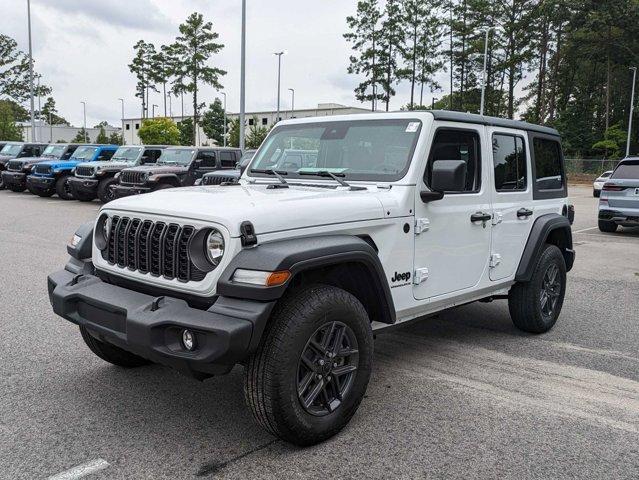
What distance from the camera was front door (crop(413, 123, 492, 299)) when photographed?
4047 millimetres

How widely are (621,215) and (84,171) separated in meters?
14.7

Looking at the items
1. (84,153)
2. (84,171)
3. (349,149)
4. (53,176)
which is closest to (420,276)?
(349,149)

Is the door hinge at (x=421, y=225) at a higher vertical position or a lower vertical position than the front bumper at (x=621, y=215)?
higher

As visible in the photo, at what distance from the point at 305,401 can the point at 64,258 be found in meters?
6.84

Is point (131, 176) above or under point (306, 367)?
above

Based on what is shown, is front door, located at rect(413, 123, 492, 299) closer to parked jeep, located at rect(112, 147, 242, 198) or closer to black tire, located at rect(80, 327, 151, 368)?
black tire, located at rect(80, 327, 151, 368)

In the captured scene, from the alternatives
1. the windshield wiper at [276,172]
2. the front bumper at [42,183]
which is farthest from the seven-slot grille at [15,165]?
the windshield wiper at [276,172]

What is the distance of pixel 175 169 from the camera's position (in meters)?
15.8

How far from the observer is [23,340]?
5.07 m

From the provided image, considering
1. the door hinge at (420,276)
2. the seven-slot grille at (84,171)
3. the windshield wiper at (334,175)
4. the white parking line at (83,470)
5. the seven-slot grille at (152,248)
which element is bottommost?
the white parking line at (83,470)

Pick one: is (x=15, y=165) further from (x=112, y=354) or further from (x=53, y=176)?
(x=112, y=354)

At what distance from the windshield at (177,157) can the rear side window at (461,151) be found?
1265cm

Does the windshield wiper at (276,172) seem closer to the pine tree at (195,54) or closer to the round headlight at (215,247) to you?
the round headlight at (215,247)

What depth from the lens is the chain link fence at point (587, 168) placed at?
149ft
